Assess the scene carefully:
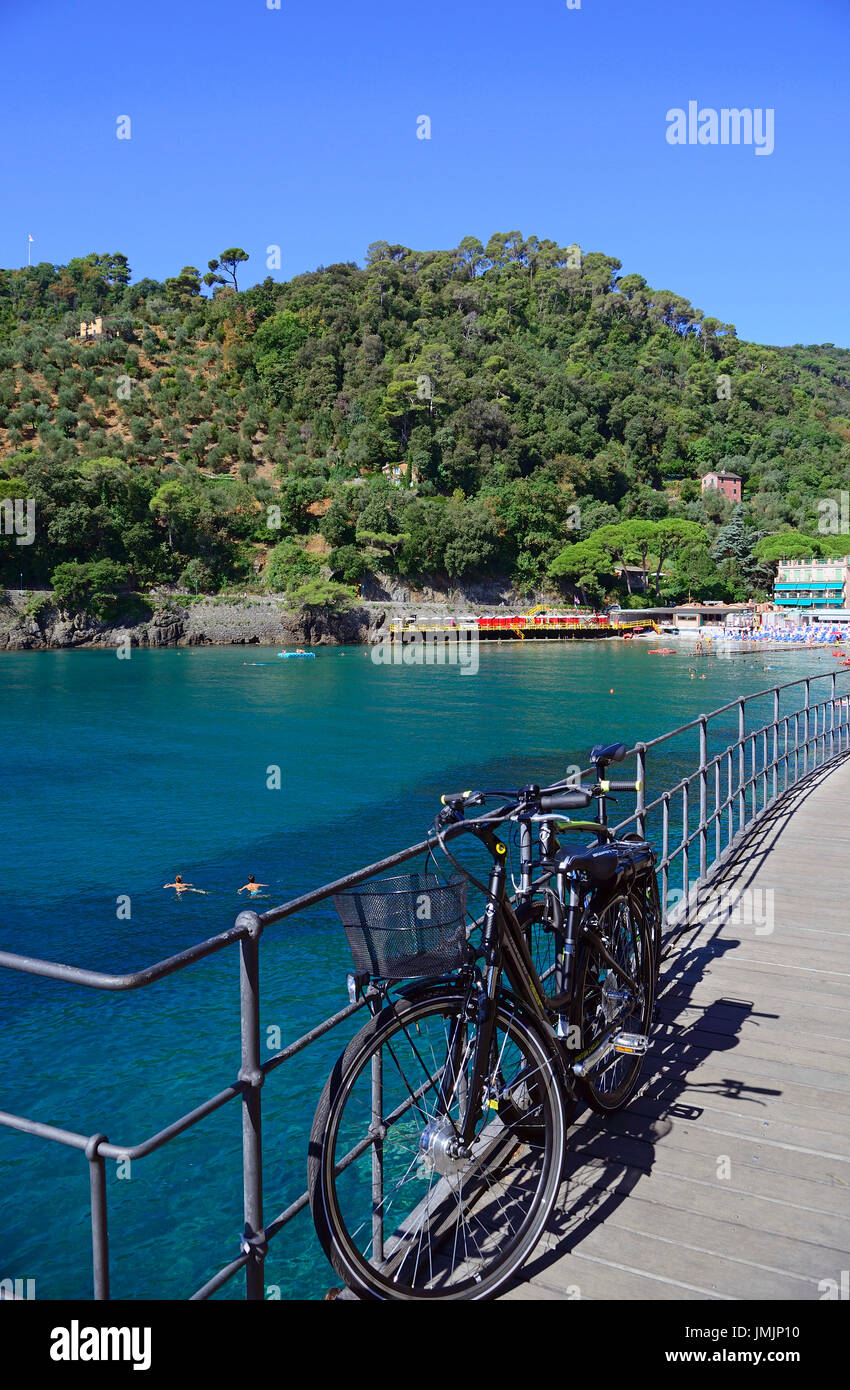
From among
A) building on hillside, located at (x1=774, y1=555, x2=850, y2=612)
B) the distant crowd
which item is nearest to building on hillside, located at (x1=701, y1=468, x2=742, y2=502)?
building on hillside, located at (x1=774, y1=555, x2=850, y2=612)

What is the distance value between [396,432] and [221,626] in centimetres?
3358

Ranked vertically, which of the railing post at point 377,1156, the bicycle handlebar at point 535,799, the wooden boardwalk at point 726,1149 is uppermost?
the bicycle handlebar at point 535,799

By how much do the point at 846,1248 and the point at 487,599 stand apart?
90.3 m

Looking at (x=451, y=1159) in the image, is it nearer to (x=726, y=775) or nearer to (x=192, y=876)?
(x=192, y=876)

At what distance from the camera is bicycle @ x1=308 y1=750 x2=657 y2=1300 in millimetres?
2494

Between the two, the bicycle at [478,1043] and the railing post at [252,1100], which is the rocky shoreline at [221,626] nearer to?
the bicycle at [478,1043]

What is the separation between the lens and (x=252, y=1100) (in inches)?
93.9

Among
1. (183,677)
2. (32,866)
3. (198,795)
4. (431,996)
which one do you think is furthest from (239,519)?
(431,996)

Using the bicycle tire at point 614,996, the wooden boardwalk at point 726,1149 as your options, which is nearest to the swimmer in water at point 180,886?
the wooden boardwalk at point 726,1149

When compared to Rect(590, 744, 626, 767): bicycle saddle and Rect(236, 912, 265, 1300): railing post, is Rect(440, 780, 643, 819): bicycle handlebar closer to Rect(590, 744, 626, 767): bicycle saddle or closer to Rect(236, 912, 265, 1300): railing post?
Rect(236, 912, 265, 1300): railing post

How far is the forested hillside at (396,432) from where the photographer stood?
286 ft

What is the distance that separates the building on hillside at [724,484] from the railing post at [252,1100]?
112m

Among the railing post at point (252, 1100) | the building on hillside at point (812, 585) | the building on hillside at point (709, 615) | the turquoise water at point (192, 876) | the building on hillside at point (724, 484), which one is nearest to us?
the railing post at point (252, 1100)
